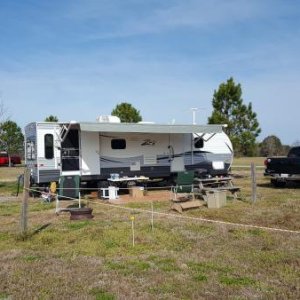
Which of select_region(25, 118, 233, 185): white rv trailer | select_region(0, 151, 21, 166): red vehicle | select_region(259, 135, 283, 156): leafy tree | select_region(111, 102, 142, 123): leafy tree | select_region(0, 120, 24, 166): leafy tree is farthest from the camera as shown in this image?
select_region(259, 135, 283, 156): leafy tree

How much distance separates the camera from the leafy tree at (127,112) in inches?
1441

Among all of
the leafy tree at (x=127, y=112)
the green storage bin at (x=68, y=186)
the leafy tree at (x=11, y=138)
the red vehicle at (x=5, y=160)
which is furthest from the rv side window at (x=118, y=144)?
the leafy tree at (x=11, y=138)

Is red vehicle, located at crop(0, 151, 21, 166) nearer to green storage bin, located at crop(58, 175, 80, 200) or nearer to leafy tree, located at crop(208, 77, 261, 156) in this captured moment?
leafy tree, located at crop(208, 77, 261, 156)

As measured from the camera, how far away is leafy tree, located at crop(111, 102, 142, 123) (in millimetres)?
36594

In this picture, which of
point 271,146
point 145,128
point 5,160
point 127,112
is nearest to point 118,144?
point 145,128

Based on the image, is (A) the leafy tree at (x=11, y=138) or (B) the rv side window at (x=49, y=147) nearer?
(B) the rv side window at (x=49, y=147)

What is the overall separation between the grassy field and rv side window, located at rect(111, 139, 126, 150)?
→ 19.6 ft

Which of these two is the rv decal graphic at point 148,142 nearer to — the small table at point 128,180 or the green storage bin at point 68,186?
the small table at point 128,180

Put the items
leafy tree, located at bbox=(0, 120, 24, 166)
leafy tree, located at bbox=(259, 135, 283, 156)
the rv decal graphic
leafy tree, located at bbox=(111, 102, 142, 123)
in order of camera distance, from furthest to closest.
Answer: leafy tree, located at bbox=(259, 135, 283, 156) < leafy tree, located at bbox=(0, 120, 24, 166) < leafy tree, located at bbox=(111, 102, 142, 123) < the rv decal graphic

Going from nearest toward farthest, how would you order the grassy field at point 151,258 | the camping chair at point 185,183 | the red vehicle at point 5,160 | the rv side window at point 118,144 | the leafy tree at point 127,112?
the grassy field at point 151,258 → the camping chair at point 185,183 → the rv side window at point 118,144 → the leafy tree at point 127,112 → the red vehicle at point 5,160

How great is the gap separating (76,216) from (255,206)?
4.86m

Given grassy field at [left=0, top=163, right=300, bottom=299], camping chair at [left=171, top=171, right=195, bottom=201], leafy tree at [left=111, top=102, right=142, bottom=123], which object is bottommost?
grassy field at [left=0, top=163, right=300, bottom=299]

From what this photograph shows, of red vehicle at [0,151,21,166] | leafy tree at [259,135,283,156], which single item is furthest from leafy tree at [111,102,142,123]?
leafy tree at [259,135,283,156]

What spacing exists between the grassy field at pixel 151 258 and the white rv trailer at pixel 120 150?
15.9 feet
